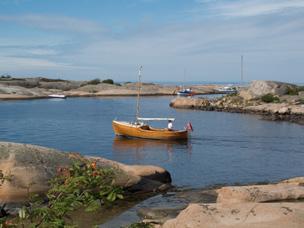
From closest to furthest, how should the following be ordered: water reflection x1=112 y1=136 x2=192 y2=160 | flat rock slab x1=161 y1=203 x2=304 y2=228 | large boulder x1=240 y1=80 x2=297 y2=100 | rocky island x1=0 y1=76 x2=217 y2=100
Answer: flat rock slab x1=161 y1=203 x2=304 y2=228
water reflection x1=112 y1=136 x2=192 y2=160
large boulder x1=240 y1=80 x2=297 y2=100
rocky island x1=0 y1=76 x2=217 y2=100

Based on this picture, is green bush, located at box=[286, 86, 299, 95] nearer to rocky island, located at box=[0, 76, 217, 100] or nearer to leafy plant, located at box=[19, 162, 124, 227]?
rocky island, located at box=[0, 76, 217, 100]

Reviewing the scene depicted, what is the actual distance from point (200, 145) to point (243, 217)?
31296 millimetres

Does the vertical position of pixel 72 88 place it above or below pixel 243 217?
above

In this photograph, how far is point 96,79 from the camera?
162625mm

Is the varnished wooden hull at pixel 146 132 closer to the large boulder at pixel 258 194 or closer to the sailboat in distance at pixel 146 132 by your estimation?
the sailboat in distance at pixel 146 132

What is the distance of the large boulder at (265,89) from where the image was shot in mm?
85562

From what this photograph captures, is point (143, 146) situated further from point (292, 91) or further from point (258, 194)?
point (292, 91)

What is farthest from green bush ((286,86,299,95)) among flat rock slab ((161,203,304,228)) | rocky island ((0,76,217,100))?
flat rock slab ((161,203,304,228))

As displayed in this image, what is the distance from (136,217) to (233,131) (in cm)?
3724

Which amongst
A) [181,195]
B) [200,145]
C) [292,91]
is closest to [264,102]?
[292,91]

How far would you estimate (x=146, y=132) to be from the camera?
46.2 m

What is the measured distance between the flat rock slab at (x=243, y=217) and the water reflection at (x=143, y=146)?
76.0 feet

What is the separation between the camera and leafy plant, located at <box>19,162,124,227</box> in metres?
5.29

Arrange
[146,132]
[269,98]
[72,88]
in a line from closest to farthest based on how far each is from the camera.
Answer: [146,132]
[269,98]
[72,88]
